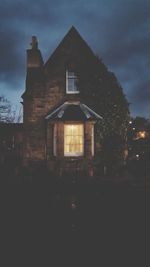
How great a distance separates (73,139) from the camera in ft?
74.1

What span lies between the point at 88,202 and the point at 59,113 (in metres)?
11.8

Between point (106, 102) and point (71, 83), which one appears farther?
point (71, 83)

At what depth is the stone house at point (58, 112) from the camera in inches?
876

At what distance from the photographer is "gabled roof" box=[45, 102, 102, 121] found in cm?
2205

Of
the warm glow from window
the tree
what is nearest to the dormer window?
the tree

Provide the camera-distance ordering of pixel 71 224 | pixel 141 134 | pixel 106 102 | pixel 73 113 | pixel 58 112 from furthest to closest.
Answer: pixel 141 134, pixel 106 102, pixel 58 112, pixel 73 113, pixel 71 224

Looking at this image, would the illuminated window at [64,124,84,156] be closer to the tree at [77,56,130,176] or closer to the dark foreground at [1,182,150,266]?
the tree at [77,56,130,176]

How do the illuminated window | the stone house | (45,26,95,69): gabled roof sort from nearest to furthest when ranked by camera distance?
the stone house < the illuminated window < (45,26,95,69): gabled roof

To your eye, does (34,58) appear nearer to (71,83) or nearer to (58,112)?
(71,83)

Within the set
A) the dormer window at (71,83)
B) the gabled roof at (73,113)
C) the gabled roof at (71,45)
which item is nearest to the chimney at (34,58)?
the gabled roof at (71,45)

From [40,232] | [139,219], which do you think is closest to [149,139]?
[139,219]

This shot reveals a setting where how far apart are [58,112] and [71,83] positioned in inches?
99.4

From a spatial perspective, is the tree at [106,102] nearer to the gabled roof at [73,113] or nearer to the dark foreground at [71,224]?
the gabled roof at [73,113]

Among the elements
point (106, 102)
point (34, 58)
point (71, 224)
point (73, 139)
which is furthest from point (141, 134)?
point (71, 224)
